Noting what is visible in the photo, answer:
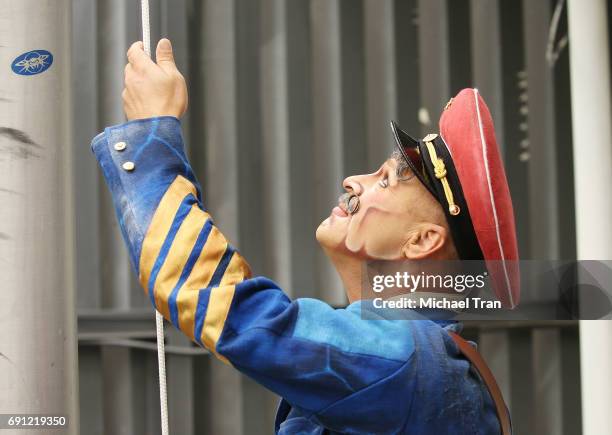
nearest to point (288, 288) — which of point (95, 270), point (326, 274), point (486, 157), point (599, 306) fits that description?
point (326, 274)

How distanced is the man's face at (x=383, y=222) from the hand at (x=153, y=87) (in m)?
0.43

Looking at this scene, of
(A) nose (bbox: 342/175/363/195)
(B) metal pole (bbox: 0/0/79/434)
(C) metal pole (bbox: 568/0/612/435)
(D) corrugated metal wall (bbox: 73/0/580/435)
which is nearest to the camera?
(B) metal pole (bbox: 0/0/79/434)

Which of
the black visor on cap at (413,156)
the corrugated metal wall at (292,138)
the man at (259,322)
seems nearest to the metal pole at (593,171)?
the corrugated metal wall at (292,138)

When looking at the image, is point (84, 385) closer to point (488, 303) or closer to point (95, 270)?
point (95, 270)

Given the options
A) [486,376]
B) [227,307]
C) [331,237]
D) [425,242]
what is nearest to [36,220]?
[227,307]

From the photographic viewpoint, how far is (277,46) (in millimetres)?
5969

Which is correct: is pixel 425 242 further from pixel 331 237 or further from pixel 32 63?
pixel 32 63

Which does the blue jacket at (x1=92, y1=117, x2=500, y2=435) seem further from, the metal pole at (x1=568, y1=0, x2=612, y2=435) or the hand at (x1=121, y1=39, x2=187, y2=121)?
the metal pole at (x1=568, y1=0, x2=612, y2=435)

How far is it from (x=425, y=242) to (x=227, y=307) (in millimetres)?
517

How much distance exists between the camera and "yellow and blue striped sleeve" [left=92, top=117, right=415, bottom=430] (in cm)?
213

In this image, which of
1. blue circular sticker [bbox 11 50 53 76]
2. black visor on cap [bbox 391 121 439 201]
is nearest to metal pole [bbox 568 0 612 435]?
black visor on cap [bbox 391 121 439 201]

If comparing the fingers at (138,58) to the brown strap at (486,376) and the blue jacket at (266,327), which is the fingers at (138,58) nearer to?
the blue jacket at (266,327)

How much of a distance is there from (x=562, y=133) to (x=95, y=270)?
231 cm

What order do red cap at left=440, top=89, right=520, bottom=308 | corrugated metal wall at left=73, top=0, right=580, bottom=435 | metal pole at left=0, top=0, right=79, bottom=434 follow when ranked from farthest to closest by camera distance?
corrugated metal wall at left=73, top=0, right=580, bottom=435 < red cap at left=440, top=89, right=520, bottom=308 < metal pole at left=0, top=0, right=79, bottom=434
